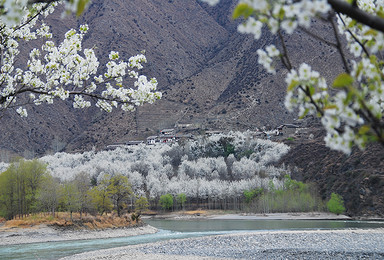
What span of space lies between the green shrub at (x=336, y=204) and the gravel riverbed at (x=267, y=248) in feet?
114

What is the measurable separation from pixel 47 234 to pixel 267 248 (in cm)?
2831

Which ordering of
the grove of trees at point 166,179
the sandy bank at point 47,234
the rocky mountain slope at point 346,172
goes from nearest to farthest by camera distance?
1. the sandy bank at point 47,234
2. the grove of trees at point 166,179
3. the rocky mountain slope at point 346,172

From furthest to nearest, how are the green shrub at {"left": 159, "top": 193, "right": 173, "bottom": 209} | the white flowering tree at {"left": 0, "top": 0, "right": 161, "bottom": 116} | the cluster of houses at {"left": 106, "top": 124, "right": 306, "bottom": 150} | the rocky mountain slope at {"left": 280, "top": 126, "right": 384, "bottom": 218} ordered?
the cluster of houses at {"left": 106, "top": 124, "right": 306, "bottom": 150}
the green shrub at {"left": 159, "top": 193, "right": 173, "bottom": 209}
the rocky mountain slope at {"left": 280, "top": 126, "right": 384, "bottom": 218}
the white flowering tree at {"left": 0, "top": 0, "right": 161, "bottom": 116}

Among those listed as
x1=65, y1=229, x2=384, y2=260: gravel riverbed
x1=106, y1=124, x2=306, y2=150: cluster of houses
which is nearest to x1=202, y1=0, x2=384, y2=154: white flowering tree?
x1=65, y1=229, x2=384, y2=260: gravel riverbed

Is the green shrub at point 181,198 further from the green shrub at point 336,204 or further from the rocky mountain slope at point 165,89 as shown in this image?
the green shrub at point 336,204

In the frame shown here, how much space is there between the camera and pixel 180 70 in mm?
155375

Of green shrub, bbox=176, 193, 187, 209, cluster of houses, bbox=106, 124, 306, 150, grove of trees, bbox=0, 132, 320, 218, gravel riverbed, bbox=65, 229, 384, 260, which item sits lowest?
gravel riverbed, bbox=65, 229, 384, 260

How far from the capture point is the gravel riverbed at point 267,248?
24258mm

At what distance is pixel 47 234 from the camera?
152 feet

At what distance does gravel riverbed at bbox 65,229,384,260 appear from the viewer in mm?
24258

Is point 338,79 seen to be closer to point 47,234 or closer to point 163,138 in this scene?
point 47,234

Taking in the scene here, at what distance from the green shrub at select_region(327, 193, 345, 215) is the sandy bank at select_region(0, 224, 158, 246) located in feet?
105

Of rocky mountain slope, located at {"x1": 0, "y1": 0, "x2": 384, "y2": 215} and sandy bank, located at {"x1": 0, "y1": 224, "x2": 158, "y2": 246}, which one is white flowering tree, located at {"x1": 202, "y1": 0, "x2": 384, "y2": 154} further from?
rocky mountain slope, located at {"x1": 0, "y1": 0, "x2": 384, "y2": 215}

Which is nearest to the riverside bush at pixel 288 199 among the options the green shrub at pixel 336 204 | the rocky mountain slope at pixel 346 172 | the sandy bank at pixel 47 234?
the rocky mountain slope at pixel 346 172
